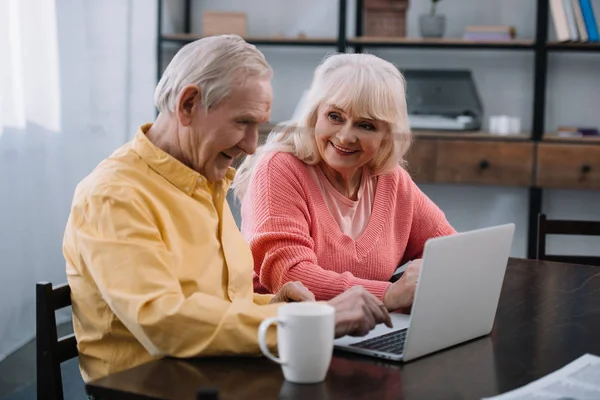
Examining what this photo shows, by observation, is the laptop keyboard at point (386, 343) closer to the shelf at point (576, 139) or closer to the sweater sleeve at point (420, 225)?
the sweater sleeve at point (420, 225)

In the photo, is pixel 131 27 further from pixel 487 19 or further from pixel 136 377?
pixel 136 377

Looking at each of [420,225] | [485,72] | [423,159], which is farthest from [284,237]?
[485,72]

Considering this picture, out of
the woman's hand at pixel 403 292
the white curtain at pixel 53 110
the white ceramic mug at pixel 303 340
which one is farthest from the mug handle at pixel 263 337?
the white curtain at pixel 53 110

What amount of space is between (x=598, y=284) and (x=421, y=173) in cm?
192

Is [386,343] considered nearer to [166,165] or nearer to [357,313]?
[357,313]

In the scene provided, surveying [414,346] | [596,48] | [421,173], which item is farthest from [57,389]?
[596,48]

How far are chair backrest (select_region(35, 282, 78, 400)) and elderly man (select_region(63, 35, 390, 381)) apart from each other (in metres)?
0.03

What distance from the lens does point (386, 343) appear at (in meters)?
1.31

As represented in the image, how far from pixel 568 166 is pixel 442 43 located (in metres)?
0.76

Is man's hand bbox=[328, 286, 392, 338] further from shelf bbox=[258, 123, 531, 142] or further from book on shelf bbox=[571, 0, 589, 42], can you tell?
book on shelf bbox=[571, 0, 589, 42]

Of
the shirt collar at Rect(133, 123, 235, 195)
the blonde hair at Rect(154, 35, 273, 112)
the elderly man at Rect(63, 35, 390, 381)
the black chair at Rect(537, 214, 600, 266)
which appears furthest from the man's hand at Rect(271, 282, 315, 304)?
the black chair at Rect(537, 214, 600, 266)

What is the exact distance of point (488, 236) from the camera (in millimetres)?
1343

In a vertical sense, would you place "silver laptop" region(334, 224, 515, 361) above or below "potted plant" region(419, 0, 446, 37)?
below

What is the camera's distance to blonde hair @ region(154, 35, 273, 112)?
1.32 meters
